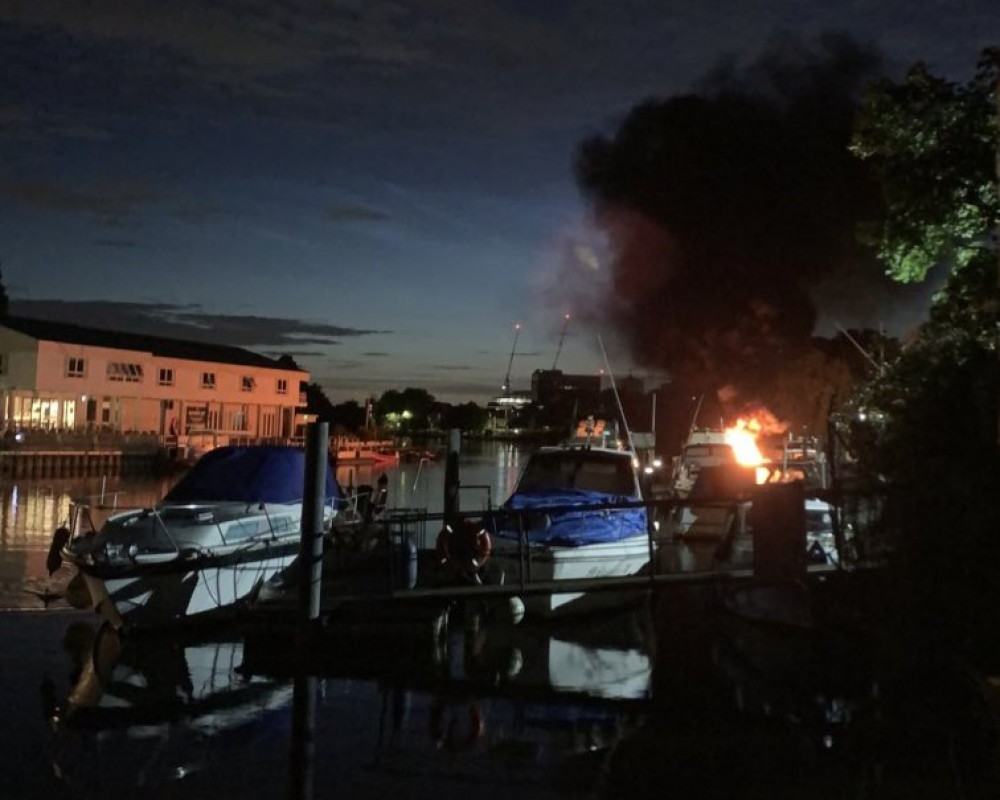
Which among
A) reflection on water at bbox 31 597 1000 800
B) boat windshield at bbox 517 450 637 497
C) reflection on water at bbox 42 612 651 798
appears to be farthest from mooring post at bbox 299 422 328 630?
boat windshield at bbox 517 450 637 497

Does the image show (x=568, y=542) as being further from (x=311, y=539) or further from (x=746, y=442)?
(x=746, y=442)

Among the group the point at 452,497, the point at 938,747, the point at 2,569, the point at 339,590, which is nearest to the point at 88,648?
the point at 339,590

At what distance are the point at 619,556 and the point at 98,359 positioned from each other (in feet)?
192

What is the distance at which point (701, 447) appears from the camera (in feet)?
114

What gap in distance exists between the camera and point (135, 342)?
7419 centimetres

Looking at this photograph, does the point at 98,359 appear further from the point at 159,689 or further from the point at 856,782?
the point at 856,782

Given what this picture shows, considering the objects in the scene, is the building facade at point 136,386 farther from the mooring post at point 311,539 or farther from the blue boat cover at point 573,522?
the mooring post at point 311,539

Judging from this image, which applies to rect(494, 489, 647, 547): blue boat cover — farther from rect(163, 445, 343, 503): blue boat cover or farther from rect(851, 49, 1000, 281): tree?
rect(851, 49, 1000, 281): tree

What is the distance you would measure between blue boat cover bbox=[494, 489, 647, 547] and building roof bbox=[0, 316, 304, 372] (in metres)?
54.3

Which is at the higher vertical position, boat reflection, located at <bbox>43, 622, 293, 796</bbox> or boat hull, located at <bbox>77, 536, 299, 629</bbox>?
boat hull, located at <bbox>77, 536, 299, 629</bbox>

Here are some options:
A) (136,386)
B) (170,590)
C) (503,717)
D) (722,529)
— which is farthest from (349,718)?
(136,386)

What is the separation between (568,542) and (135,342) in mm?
63896

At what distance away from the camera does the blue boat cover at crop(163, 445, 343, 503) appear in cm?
1800

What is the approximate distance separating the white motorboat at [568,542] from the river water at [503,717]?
2.32ft
